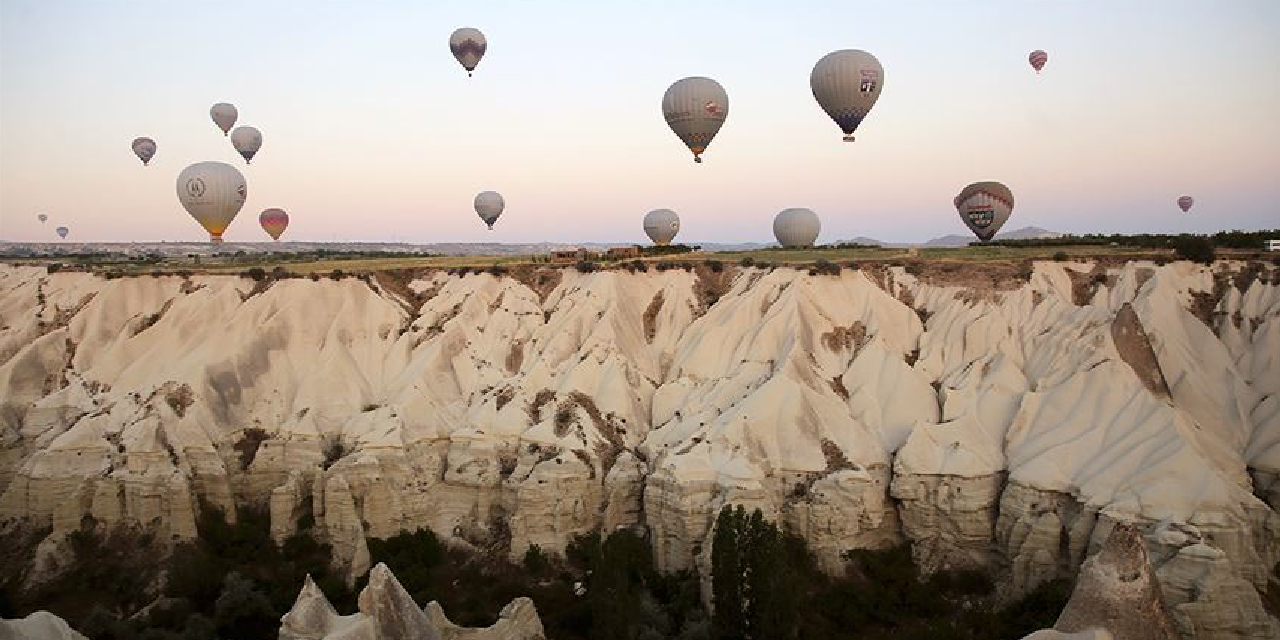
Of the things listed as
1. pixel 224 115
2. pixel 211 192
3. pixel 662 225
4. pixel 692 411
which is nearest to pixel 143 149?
pixel 224 115

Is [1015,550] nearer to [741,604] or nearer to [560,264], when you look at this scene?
[741,604]

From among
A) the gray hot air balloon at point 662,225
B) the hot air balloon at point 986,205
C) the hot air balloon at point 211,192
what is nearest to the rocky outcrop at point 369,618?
the hot air balloon at point 211,192

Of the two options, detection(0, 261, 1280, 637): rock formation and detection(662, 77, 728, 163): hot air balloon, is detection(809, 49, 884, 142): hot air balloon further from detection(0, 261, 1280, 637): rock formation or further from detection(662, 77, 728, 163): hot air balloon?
detection(0, 261, 1280, 637): rock formation

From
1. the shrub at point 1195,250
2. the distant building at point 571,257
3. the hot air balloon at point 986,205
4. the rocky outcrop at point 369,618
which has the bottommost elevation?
the rocky outcrop at point 369,618

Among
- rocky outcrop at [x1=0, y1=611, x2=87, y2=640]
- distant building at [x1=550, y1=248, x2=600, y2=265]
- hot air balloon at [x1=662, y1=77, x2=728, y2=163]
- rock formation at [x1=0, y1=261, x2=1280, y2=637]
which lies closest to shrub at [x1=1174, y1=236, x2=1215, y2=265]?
rock formation at [x1=0, y1=261, x2=1280, y2=637]

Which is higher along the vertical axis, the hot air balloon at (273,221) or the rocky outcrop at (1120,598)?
the hot air balloon at (273,221)

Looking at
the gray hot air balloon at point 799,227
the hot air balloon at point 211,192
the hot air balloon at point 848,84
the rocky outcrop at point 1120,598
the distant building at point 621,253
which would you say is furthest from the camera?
the gray hot air balloon at point 799,227

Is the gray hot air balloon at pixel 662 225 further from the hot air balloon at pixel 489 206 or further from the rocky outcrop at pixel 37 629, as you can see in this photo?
the rocky outcrop at pixel 37 629

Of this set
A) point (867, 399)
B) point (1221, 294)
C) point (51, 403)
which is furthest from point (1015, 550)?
point (51, 403)
